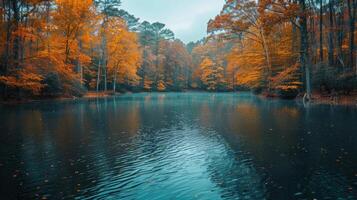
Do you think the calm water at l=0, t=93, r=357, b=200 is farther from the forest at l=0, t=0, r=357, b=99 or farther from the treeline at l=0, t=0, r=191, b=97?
the treeline at l=0, t=0, r=191, b=97

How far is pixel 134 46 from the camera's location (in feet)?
140

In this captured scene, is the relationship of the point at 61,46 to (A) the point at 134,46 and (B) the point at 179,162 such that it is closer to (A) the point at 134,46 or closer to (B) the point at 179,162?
(A) the point at 134,46

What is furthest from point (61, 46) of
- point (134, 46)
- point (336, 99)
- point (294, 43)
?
point (336, 99)

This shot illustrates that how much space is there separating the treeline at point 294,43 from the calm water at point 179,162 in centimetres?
1362

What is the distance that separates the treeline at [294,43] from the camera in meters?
23.2

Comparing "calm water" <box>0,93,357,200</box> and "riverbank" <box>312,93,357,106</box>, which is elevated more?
"riverbank" <box>312,93,357,106</box>

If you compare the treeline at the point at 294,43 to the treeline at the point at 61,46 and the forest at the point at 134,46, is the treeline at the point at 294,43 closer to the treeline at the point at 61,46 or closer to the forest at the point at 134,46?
the forest at the point at 134,46

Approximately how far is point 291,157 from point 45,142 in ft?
25.0

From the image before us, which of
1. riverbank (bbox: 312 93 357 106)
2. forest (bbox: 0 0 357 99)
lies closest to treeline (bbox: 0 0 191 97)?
forest (bbox: 0 0 357 99)

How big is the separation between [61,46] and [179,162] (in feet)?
92.1

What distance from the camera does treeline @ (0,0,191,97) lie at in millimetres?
24275

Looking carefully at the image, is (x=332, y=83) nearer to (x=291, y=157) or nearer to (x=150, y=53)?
(x=291, y=157)

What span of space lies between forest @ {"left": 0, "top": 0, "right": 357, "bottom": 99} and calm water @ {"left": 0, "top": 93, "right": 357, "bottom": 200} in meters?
14.4

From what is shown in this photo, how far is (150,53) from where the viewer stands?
5972 cm
